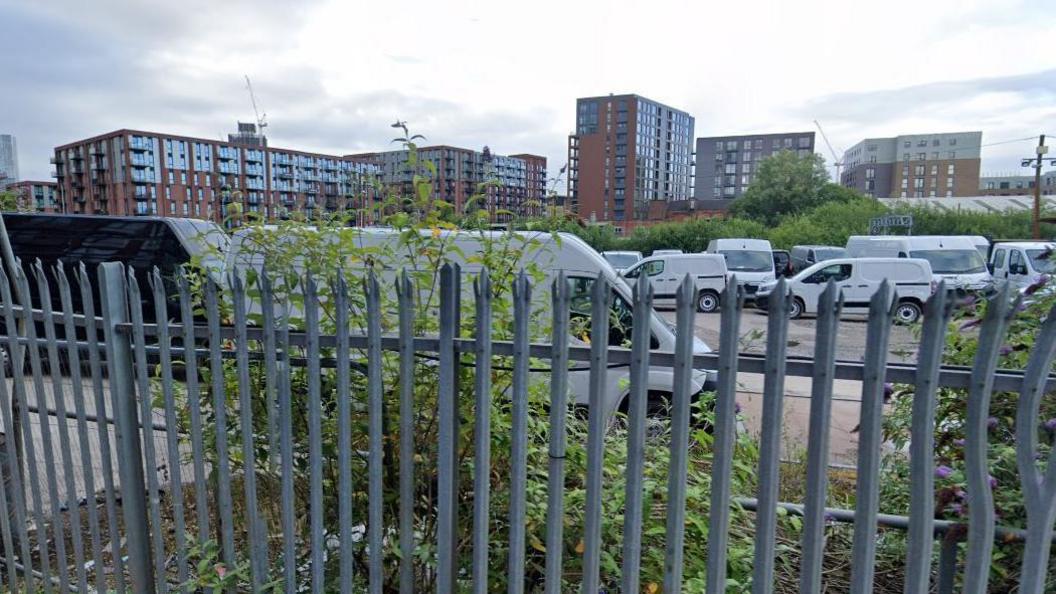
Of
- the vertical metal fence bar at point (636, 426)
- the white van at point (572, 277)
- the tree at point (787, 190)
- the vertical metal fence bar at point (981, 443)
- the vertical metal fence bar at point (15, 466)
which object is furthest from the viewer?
the tree at point (787, 190)

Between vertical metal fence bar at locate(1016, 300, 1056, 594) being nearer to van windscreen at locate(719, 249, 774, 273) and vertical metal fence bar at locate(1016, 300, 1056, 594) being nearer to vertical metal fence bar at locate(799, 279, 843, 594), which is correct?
vertical metal fence bar at locate(799, 279, 843, 594)

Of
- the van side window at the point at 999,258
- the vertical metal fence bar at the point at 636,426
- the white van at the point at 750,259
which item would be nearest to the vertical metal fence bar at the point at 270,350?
the vertical metal fence bar at the point at 636,426

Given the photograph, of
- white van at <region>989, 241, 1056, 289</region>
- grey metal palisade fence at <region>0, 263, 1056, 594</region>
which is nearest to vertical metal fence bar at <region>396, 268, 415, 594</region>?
grey metal palisade fence at <region>0, 263, 1056, 594</region>

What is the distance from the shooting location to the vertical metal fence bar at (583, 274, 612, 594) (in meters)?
1.69

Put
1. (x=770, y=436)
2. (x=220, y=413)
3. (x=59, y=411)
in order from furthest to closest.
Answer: (x=59, y=411), (x=220, y=413), (x=770, y=436)

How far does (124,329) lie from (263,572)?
3.35ft

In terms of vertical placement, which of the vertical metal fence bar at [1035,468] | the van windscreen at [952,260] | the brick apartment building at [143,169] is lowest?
the van windscreen at [952,260]

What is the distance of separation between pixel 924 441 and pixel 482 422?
44.4 inches

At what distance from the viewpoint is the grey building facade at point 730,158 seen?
123750 millimetres

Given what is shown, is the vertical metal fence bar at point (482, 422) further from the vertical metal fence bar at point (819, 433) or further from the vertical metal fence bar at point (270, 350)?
the vertical metal fence bar at point (819, 433)

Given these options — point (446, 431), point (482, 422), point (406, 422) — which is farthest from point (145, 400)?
point (482, 422)

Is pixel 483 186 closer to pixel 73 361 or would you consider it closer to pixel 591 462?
pixel 591 462

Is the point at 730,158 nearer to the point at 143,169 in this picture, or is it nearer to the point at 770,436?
the point at 143,169

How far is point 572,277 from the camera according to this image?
540 centimetres
